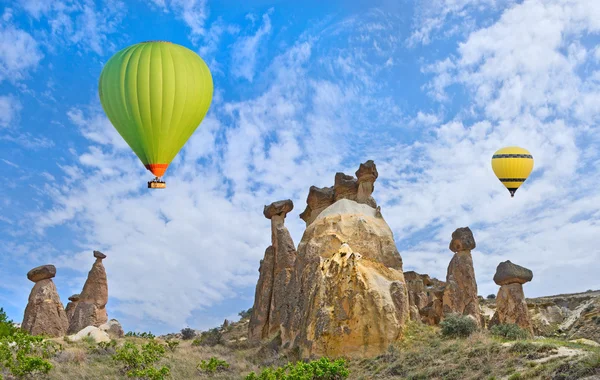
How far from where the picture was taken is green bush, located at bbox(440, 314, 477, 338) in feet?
85.9

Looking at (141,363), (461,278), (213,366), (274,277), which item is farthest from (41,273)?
(461,278)

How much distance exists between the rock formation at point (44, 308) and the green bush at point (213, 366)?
10.2m

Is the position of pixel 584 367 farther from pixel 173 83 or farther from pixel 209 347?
pixel 209 347

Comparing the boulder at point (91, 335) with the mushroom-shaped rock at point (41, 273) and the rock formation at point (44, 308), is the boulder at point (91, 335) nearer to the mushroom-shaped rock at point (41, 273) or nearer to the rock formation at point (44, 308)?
the rock formation at point (44, 308)

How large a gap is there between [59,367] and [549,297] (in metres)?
36.3

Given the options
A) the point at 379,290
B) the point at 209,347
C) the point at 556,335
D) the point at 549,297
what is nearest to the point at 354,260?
the point at 379,290

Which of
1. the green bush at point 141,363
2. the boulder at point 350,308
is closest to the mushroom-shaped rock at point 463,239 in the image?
the boulder at point 350,308

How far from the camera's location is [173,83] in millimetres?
25688

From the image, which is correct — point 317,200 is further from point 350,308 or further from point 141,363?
point 141,363

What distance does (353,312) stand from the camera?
1027 inches

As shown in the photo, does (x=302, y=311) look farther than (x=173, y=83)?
Yes

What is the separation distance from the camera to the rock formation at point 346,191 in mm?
34219

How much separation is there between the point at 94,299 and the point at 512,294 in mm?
20305

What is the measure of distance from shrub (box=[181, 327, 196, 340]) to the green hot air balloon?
21.4m
